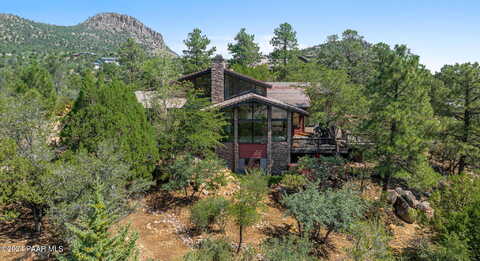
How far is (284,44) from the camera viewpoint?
60.0 metres

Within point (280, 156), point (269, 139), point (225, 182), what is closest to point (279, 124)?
point (269, 139)

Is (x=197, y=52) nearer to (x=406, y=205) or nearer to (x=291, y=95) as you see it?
(x=291, y=95)

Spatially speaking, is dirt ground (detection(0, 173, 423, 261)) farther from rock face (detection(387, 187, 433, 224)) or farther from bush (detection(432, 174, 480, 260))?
bush (detection(432, 174, 480, 260))

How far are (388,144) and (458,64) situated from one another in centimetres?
930

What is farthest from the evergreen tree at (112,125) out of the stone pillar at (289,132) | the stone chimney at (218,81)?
the stone pillar at (289,132)

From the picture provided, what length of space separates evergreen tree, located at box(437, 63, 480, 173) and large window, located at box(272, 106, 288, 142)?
12.2m

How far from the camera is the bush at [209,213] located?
16.7 metres

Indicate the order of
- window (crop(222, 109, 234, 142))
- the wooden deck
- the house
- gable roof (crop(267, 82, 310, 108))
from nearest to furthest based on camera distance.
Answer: the house, window (crop(222, 109, 234, 142)), the wooden deck, gable roof (crop(267, 82, 310, 108))

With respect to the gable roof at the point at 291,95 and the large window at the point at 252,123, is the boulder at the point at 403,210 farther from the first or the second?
the large window at the point at 252,123

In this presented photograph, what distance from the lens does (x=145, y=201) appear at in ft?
63.8

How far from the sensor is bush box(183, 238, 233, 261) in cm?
1383

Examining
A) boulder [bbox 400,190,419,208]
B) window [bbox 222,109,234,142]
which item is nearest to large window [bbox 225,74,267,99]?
window [bbox 222,109,234,142]

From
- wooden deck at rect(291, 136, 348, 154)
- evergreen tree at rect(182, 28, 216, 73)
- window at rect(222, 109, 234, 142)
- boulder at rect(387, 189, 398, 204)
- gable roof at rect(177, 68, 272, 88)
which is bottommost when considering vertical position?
boulder at rect(387, 189, 398, 204)

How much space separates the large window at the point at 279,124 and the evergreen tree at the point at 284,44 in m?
34.9
